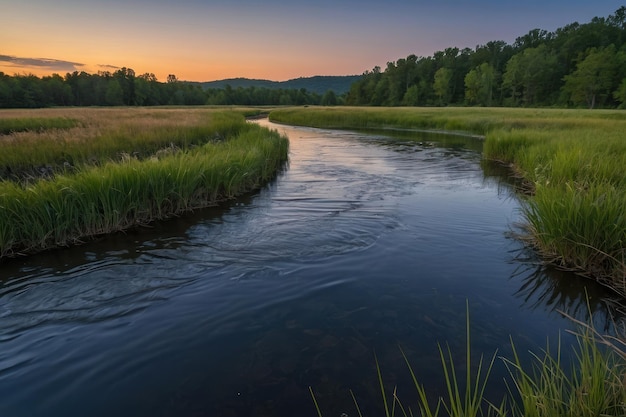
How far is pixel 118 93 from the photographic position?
104000 mm

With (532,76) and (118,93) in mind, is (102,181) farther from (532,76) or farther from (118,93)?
(118,93)

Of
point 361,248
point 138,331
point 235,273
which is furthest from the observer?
point 361,248

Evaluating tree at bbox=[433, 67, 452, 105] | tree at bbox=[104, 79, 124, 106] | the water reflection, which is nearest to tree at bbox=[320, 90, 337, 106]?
tree at bbox=[433, 67, 452, 105]

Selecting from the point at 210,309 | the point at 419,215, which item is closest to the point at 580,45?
the point at 419,215

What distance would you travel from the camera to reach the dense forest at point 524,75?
68.1m

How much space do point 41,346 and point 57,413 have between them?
128 centimetres

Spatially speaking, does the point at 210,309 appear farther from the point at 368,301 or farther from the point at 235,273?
the point at 368,301

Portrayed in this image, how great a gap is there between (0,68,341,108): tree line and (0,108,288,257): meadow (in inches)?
3368

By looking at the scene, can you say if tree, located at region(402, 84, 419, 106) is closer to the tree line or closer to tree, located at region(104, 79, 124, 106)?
the tree line

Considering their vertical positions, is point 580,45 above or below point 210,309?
above

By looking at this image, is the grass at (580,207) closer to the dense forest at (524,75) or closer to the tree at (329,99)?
the dense forest at (524,75)

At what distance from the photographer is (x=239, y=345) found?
14.8 ft

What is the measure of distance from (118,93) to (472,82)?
93533 mm

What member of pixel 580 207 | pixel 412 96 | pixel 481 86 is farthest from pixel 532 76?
pixel 580 207
